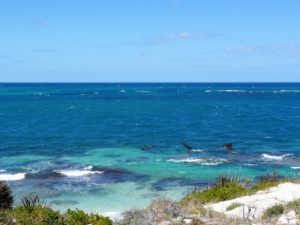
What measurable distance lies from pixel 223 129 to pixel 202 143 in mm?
14385

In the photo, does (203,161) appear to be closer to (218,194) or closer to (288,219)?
(218,194)

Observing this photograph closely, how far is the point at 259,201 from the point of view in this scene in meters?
20.1

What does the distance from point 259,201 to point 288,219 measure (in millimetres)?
2599

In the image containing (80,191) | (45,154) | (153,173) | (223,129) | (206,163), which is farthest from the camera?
(223,129)

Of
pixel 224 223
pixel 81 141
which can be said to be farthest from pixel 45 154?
pixel 224 223

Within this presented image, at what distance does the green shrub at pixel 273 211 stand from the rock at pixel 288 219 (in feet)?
Answer: 1.12

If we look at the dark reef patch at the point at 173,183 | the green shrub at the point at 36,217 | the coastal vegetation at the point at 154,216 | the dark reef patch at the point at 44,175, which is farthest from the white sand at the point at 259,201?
the dark reef patch at the point at 44,175

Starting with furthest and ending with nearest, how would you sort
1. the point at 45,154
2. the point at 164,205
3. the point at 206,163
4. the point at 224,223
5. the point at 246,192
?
the point at 45,154, the point at 206,163, the point at 246,192, the point at 164,205, the point at 224,223

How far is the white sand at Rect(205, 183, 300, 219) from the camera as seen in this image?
1869cm

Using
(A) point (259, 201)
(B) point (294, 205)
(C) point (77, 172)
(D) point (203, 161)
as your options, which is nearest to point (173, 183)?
(C) point (77, 172)

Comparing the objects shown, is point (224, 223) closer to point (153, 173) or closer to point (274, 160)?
point (153, 173)

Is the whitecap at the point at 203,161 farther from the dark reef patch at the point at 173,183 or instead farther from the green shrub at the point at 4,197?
the green shrub at the point at 4,197

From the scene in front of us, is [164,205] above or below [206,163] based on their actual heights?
above

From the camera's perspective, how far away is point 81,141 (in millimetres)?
58594
